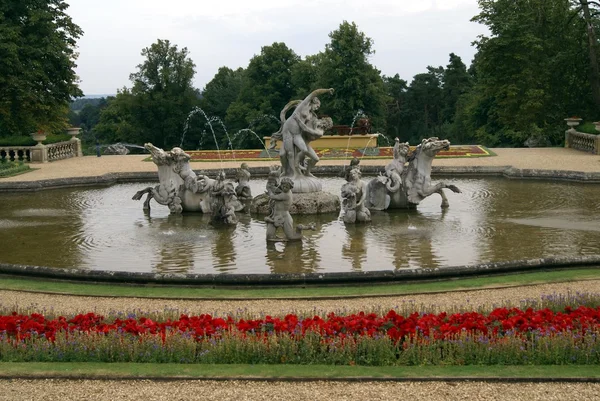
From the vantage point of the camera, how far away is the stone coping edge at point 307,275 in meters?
17.0

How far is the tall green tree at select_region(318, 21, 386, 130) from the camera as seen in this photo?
70.9 meters

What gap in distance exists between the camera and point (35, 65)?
47344mm

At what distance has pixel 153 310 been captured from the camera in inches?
607

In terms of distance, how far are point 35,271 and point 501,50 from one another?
5026 centimetres

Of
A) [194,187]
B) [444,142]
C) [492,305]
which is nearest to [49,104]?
[194,187]

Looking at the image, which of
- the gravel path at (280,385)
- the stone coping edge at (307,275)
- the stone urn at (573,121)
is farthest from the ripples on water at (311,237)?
the stone urn at (573,121)

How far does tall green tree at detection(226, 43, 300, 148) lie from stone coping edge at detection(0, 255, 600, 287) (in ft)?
194

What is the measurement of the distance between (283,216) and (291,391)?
36.2 feet

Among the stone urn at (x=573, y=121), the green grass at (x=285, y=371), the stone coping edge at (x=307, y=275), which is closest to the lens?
the green grass at (x=285, y=371)

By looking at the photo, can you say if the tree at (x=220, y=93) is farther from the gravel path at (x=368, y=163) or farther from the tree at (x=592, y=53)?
the tree at (x=592, y=53)

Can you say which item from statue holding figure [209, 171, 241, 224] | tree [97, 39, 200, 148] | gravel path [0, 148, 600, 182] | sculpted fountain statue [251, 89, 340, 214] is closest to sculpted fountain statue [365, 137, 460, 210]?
sculpted fountain statue [251, 89, 340, 214]

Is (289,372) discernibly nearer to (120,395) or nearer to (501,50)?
(120,395)

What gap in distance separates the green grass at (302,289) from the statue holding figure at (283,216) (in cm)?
522

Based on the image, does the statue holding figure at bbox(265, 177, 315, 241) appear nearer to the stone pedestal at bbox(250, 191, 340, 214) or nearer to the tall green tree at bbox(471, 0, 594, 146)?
the stone pedestal at bbox(250, 191, 340, 214)
